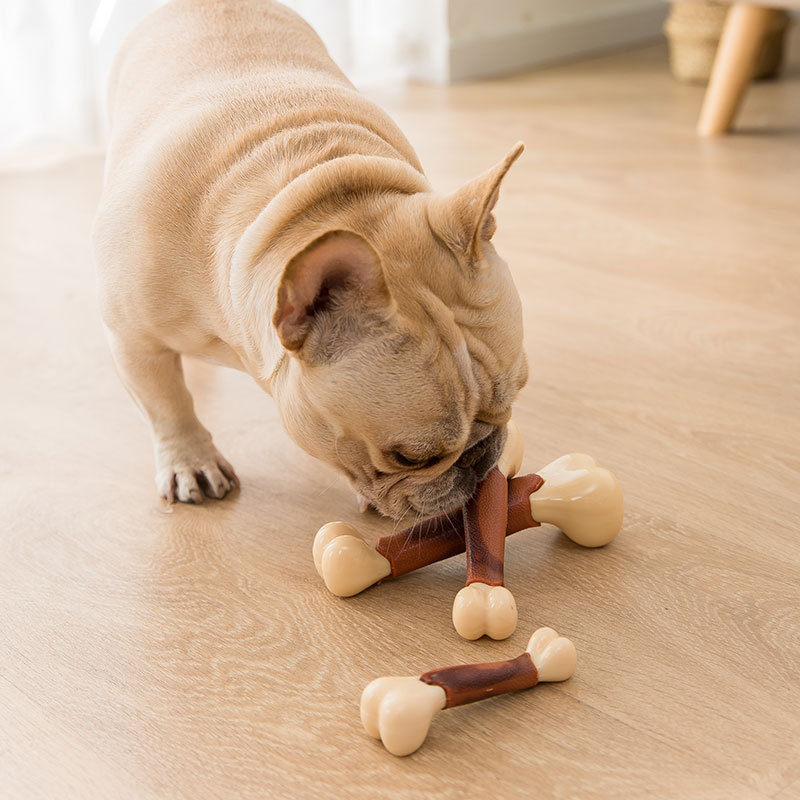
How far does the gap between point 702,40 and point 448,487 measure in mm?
3138

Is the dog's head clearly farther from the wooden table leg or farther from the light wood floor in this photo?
the wooden table leg

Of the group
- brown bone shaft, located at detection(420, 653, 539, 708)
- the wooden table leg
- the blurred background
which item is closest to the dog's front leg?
brown bone shaft, located at detection(420, 653, 539, 708)

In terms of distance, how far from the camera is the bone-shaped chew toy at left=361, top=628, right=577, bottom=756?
120 centimetres

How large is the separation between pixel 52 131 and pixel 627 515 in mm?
2555

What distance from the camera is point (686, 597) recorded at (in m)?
1.46

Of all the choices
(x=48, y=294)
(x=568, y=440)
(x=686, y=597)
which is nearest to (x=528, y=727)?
(x=686, y=597)

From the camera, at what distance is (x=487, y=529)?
146 centimetres

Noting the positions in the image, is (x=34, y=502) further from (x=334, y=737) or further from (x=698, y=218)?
(x=698, y=218)

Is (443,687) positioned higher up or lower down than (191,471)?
higher up

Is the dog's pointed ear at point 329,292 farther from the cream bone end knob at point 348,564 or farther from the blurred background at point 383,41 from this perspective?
the blurred background at point 383,41

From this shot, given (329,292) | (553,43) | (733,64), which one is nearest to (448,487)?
(329,292)

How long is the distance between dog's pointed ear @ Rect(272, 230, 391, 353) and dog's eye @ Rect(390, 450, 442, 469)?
156 mm

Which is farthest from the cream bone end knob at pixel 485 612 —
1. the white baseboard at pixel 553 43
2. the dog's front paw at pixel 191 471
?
the white baseboard at pixel 553 43

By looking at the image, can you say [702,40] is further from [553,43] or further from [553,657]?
[553,657]
